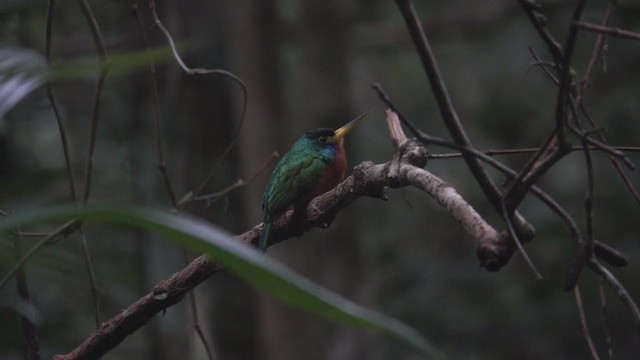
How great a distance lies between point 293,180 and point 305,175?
0.04 m

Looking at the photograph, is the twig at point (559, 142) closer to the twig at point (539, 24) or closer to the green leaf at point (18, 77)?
the twig at point (539, 24)

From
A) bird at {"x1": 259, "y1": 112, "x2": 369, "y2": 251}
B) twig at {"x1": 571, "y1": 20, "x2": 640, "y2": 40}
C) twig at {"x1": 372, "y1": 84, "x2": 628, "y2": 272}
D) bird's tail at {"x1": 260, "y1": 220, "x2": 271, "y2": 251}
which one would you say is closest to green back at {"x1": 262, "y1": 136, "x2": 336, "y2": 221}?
bird at {"x1": 259, "y1": 112, "x2": 369, "y2": 251}

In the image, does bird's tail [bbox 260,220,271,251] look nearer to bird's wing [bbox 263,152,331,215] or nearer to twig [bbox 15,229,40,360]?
bird's wing [bbox 263,152,331,215]

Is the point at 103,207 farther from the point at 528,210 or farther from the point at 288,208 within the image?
the point at 528,210

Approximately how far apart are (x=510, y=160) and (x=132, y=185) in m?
2.20

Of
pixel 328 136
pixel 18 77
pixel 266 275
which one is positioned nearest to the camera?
pixel 266 275

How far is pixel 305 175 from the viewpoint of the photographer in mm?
2346

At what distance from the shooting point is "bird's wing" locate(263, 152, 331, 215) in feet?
7.38

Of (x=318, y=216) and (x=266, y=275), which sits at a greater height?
(x=266, y=275)

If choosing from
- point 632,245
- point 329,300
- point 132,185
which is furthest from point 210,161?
point 329,300

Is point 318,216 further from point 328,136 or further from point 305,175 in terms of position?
point 328,136

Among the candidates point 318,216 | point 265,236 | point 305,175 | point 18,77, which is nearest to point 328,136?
point 305,175

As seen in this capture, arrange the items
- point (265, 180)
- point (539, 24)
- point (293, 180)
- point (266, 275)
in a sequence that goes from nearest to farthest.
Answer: point (266, 275)
point (539, 24)
point (293, 180)
point (265, 180)

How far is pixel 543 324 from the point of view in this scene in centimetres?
411
